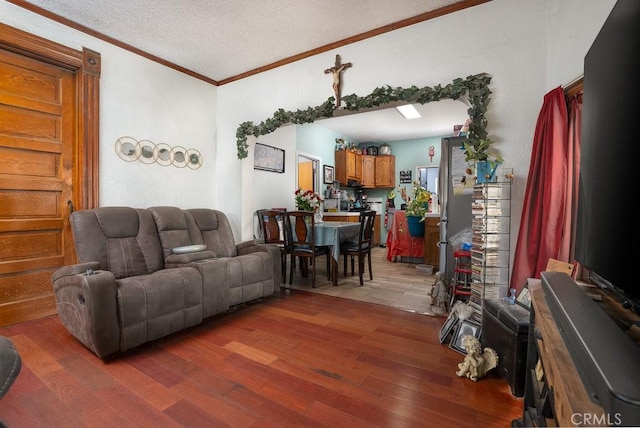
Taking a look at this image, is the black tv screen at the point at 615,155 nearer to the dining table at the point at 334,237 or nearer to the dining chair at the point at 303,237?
the dining table at the point at 334,237

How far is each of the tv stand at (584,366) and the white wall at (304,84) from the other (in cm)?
161

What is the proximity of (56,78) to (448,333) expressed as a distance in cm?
412

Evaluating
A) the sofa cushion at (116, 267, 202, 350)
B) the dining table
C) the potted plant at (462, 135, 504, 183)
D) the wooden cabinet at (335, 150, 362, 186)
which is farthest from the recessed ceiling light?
the sofa cushion at (116, 267, 202, 350)

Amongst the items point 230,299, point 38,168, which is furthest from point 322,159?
point 38,168

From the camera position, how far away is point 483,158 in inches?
88.7

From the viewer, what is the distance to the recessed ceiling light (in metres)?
4.86

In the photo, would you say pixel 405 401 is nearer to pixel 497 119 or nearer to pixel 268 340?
pixel 268 340

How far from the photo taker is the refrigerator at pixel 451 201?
2990 mm

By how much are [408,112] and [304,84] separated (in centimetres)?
256

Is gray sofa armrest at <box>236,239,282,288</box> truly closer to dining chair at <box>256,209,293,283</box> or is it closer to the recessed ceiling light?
dining chair at <box>256,209,293,283</box>

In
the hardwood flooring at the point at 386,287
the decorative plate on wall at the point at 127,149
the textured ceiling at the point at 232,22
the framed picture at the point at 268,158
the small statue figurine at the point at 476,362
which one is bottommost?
the hardwood flooring at the point at 386,287

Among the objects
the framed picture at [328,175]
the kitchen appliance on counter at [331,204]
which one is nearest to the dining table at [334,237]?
the kitchen appliance on counter at [331,204]

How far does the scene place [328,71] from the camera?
3070mm

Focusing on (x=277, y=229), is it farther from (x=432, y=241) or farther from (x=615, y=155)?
(x=615, y=155)
